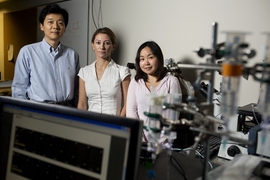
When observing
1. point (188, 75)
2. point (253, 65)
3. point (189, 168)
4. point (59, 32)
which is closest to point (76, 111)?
point (253, 65)

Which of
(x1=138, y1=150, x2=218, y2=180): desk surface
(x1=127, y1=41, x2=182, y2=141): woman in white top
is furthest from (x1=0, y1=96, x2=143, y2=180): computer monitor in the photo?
(x1=127, y1=41, x2=182, y2=141): woman in white top

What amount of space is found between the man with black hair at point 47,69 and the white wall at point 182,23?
71 centimetres

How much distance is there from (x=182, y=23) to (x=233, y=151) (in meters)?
1.11

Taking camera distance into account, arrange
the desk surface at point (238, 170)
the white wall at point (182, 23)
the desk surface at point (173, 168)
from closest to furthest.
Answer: the desk surface at point (238, 170) < the desk surface at point (173, 168) < the white wall at point (182, 23)

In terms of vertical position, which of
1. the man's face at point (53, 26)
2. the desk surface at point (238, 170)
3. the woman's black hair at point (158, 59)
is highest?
the man's face at point (53, 26)

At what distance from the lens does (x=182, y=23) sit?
1884 mm

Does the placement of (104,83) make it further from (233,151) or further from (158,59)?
(233,151)

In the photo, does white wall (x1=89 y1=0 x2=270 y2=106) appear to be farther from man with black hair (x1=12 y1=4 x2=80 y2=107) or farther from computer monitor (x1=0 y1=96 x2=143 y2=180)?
computer monitor (x1=0 y1=96 x2=143 y2=180)

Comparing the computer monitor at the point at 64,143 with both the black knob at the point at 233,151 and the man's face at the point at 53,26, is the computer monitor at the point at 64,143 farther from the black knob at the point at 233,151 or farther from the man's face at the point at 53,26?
the man's face at the point at 53,26

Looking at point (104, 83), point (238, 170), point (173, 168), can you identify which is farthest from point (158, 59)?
point (238, 170)

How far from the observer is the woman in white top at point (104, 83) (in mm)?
1760

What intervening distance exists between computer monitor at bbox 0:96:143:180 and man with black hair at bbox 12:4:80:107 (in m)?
0.98

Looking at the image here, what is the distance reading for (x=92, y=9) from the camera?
257 centimetres

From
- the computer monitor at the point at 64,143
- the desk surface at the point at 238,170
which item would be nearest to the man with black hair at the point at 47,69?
the computer monitor at the point at 64,143
